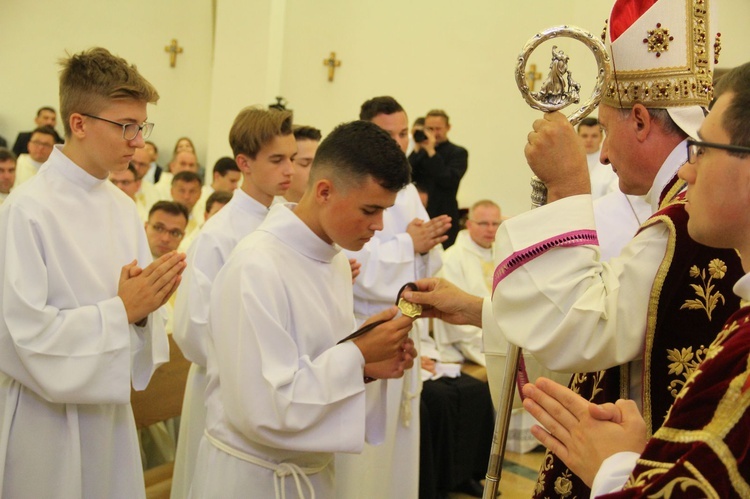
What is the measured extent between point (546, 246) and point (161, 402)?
2.96 meters

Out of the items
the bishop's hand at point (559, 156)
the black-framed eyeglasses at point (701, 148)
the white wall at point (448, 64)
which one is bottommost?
the black-framed eyeglasses at point (701, 148)

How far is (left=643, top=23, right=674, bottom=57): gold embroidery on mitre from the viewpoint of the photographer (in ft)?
6.99

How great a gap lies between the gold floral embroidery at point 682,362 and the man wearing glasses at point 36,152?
9.25m

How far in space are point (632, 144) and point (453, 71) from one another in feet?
31.0

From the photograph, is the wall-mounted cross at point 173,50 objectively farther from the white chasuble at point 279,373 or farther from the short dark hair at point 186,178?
the white chasuble at point 279,373

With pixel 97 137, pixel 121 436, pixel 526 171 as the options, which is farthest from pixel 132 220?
pixel 526 171

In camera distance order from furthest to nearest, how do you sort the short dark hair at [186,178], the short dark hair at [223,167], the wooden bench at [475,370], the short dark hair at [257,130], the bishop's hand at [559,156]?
the short dark hair at [186,178], the short dark hair at [223,167], the wooden bench at [475,370], the short dark hair at [257,130], the bishop's hand at [559,156]

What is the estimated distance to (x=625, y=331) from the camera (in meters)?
1.94

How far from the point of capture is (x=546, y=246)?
1.94m

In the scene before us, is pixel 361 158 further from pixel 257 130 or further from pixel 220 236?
pixel 257 130

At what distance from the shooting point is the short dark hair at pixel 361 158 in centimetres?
268

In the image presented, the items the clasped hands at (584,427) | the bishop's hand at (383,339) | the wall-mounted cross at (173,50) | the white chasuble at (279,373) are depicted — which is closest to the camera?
the clasped hands at (584,427)

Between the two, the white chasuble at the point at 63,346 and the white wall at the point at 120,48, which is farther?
the white wall at the point at 120,48

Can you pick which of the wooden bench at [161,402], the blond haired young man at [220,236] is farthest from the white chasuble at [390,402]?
the wooden bench at [161,402]
